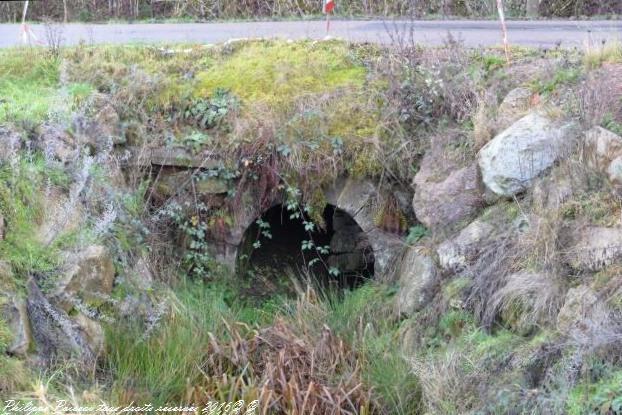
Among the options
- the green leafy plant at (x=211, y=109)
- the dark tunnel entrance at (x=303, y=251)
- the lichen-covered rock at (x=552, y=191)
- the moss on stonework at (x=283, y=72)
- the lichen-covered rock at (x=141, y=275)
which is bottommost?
the dark tunnel entrance at (x=303, y=251)

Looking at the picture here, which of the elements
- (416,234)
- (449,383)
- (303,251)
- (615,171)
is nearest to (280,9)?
(303,251)

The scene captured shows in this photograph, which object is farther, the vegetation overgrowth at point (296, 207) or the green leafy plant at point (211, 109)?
the green leafy plant at point (211, 109)

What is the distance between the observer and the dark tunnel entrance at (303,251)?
27.6 ft

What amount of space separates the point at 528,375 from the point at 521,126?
217 cm

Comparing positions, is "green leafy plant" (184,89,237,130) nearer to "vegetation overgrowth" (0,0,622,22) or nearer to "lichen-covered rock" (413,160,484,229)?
"lichen-covered rock" (413,160,484,229)

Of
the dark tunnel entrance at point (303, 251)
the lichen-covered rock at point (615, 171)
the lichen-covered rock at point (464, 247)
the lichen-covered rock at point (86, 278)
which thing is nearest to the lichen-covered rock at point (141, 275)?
the lichen-covered rock at point (86, 278)

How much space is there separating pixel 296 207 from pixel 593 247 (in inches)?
128

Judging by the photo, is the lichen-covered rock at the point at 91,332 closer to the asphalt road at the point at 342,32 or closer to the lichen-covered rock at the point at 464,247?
the lichen-covered rock at the point at 464,247

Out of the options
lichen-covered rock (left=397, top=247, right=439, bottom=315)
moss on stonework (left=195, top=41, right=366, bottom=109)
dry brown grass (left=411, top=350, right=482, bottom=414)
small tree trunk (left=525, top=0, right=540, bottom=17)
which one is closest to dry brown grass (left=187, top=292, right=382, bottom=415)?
Result: dry brown grass (left=411, top=350, right=482, bottom=414)

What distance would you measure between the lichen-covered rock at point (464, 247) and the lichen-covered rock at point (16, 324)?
308cm

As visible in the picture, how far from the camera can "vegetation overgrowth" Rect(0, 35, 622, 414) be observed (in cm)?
520

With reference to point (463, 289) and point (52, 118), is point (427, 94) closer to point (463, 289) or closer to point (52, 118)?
point (463, 289)

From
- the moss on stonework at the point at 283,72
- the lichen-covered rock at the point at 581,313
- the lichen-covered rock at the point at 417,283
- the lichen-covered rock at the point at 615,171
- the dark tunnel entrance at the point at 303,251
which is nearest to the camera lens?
the lichen-covered rock at the point at 581,313

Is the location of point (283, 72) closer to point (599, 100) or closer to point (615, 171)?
point (599, 100)
